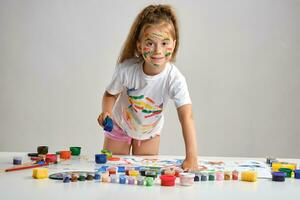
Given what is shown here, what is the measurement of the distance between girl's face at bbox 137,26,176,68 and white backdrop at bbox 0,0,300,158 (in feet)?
4.18

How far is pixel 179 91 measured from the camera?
1973 millimetres

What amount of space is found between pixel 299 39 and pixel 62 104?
133cm

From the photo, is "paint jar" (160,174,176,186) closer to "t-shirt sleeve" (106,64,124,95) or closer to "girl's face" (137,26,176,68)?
"girl's face" (137,26,176,68)

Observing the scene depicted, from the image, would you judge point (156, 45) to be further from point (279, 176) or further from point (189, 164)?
point (279, 176)

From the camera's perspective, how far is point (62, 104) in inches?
128

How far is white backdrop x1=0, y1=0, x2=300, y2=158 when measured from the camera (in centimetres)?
321

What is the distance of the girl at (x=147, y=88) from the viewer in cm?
193

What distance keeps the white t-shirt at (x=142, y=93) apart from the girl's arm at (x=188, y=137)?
1.3 inches

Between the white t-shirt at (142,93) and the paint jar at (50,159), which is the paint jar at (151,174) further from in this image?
the white t-shirt at (142,93)

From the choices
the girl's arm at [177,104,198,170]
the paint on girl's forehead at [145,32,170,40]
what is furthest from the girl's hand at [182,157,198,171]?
the paint on girl's forehead at [145,32,170,40]

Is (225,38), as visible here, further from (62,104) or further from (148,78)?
(148,78)

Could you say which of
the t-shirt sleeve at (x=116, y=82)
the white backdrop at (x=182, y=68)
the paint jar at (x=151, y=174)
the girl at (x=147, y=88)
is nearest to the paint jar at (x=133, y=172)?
the paint jar at (x=151, y=174)

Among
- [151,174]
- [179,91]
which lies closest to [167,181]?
[151,174]

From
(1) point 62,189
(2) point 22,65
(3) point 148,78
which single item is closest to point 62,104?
(2) point 22,65
